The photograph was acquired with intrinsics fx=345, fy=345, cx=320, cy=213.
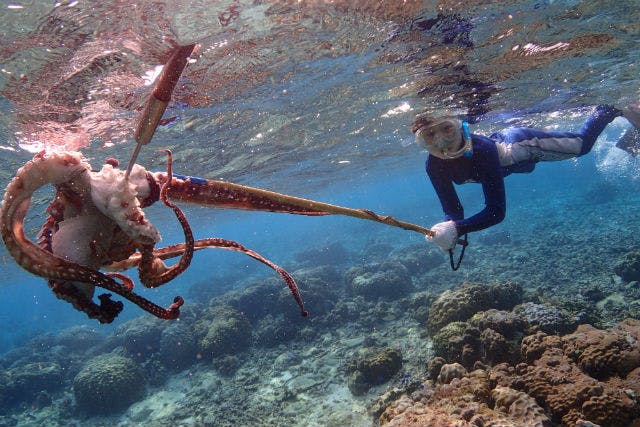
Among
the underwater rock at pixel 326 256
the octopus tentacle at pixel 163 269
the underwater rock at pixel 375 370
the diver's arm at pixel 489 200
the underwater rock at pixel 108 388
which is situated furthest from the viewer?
the underwater rock at pixel 326 256

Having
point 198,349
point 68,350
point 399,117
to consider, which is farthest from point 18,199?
point 68,350

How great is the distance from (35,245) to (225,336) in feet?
45.8

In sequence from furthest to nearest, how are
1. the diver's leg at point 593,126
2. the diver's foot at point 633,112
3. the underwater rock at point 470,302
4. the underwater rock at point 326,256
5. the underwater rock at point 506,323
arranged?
the underwater rock at point 326,256 < the diver's foot at point 633,112 < the diver's leg at point 593,126 < the underwater rock at point 470,302 < the underwater rock at point 506,323

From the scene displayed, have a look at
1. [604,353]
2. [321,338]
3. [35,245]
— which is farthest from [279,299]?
[35,245]

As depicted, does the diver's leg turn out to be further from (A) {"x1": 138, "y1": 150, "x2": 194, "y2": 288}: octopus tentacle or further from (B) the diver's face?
(A) {"x1": 138, "y1": 150, "x2": 194, "y2": 288}: octopus tentacle

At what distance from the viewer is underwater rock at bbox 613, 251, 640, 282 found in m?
12.6

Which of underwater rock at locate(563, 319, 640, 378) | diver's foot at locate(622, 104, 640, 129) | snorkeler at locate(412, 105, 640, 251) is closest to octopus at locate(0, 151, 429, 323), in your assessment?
snorkeler at locate(412, 105, 640, 251)

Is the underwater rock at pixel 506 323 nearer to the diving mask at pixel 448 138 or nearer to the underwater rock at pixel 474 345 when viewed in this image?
the underwater rock at pixel 474 345

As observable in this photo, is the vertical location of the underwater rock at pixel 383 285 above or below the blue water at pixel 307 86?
below

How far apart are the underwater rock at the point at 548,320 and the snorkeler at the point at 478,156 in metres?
2.37

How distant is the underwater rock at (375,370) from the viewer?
8.87 m

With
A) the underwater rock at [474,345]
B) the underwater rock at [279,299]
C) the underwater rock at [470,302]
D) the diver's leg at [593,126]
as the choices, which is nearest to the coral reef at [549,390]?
the underwater rock at [474,345]

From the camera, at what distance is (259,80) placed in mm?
10539

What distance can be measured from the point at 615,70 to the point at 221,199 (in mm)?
19635
